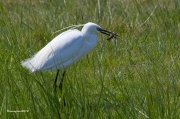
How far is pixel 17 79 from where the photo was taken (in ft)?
14.1

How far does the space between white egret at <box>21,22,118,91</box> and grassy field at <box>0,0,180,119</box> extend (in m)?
0.10

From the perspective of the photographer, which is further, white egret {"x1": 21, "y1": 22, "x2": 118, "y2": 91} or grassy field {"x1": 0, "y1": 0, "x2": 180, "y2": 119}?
white egret {"x1": 21, "y1": 22, "x2": 118, "y2": 91}

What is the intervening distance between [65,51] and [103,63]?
799 millimetres

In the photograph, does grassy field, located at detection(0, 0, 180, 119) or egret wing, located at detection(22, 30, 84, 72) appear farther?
egret wing, located at detection(22, 30, 84, 72)

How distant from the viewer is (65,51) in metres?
4.05

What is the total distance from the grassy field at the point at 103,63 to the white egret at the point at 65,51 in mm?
95

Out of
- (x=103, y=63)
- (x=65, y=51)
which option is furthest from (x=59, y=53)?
(x=103, y=63)

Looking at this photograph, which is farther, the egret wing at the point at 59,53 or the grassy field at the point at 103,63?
the egret wing at the point at 59,53

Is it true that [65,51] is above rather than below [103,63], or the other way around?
above

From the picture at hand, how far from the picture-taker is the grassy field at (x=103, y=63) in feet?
9.61

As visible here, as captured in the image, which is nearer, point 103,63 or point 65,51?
point 65,51

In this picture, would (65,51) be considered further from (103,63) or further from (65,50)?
(103,63)

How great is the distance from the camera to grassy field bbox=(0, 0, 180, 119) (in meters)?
2.93

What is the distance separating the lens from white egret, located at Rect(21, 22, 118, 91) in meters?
3.98
